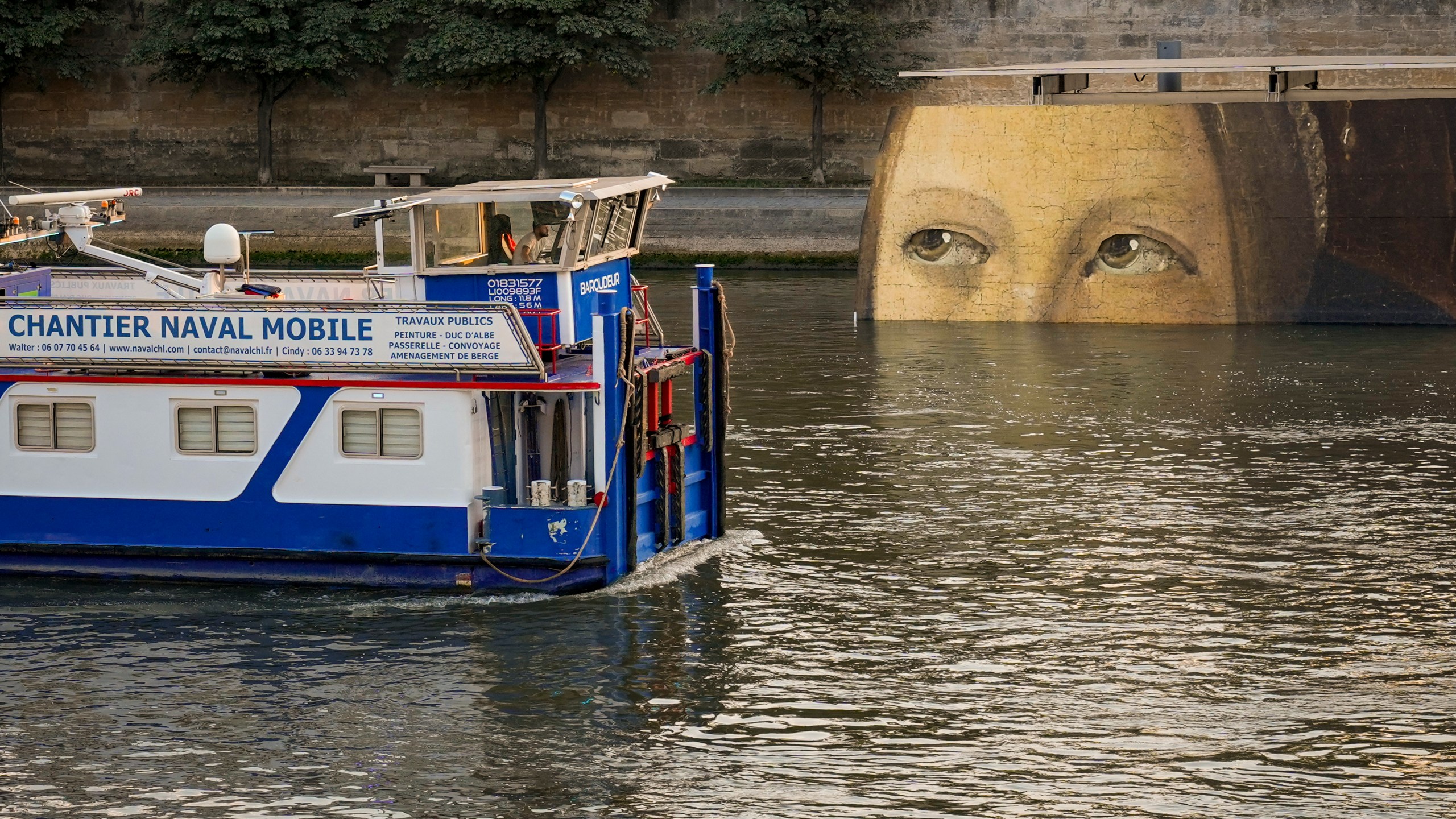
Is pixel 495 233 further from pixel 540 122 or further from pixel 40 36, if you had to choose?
pixel 40 36

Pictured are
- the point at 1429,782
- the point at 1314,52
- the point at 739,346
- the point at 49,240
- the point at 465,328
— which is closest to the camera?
the point at 1429,782

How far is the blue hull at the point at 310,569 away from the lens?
1638 cm

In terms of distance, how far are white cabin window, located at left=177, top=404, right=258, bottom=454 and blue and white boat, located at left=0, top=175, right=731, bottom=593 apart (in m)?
0.02

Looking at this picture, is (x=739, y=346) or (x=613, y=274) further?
(x=739, y=346)

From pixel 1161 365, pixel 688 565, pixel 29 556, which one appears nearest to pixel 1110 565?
pixel 688 565

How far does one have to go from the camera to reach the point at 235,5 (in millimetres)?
51594

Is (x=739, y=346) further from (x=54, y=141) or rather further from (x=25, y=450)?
(x=54, y=141)

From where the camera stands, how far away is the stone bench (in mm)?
51750

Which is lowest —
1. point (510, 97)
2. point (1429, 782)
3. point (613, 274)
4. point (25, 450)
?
point (1429, 782)

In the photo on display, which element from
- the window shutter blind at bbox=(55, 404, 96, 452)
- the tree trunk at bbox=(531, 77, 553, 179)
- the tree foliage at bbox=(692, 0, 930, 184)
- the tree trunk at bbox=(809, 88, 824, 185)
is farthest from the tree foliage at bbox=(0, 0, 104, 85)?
the window shutter blind at bbox=(55, 404, 96, 452)

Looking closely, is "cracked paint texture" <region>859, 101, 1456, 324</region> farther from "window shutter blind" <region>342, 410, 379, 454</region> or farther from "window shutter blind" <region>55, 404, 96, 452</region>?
"window shutter blind" <region>55, 404, 96, 452</region>

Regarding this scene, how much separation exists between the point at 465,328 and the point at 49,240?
5.25 meters

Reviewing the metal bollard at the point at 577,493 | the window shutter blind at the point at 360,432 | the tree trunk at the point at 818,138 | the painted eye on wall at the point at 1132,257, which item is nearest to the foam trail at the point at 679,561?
the metal bollard at the point at 577,493

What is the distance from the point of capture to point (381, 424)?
54.3 feet
